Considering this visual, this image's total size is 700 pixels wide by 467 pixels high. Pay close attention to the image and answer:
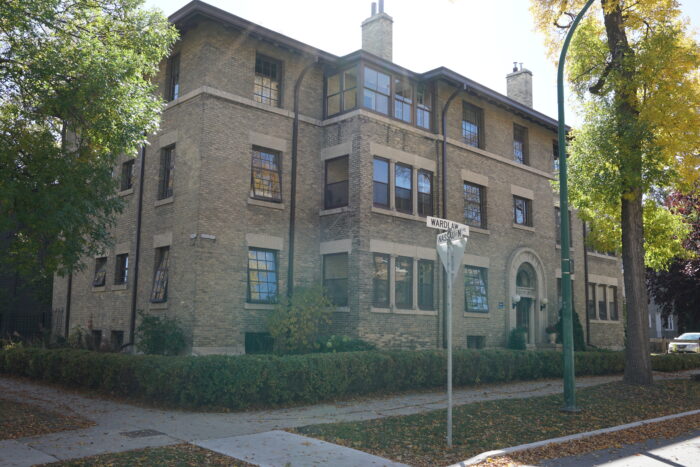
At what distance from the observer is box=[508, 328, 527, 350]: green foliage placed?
2336cm

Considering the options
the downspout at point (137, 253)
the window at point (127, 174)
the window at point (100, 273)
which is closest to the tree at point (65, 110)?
the downspout at point (137, 253)

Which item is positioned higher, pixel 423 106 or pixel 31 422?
pixel 423 106

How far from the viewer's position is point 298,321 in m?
18.0

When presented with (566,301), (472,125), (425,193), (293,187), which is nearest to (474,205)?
(425,193)

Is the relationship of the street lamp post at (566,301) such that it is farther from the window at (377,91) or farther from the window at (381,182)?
the window at (377,91)

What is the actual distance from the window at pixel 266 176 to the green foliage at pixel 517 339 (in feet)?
34.7

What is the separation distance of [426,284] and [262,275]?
5.85m

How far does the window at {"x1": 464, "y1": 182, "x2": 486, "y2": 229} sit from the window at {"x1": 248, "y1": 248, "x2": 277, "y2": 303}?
25.7ft

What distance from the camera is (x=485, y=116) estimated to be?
2441 centimetres

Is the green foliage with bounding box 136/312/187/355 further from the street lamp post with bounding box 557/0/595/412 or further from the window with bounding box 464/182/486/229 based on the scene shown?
the window with bounding box 464/182/486/229

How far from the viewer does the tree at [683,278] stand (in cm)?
2981

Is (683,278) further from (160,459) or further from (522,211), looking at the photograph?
(160,459)

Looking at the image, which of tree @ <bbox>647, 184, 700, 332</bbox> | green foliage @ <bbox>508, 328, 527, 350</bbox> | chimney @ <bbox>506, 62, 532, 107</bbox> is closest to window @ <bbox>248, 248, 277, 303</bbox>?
green foliage @ <bbox>508, 328, 527, 350</bbox>

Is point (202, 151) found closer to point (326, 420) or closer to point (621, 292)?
point (326, 420)
